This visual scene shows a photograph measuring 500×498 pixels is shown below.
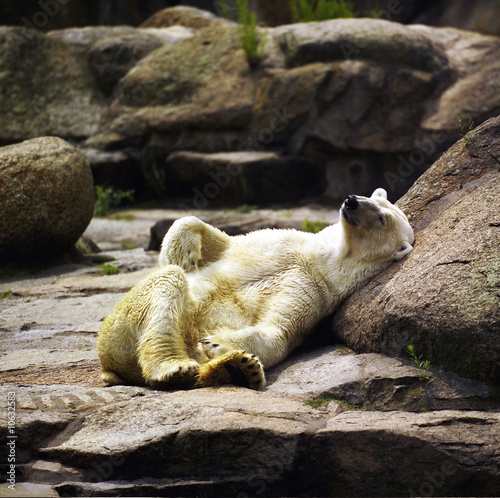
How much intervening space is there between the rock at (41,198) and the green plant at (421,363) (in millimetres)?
5068

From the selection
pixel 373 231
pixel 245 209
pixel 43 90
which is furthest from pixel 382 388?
pixel 43 90

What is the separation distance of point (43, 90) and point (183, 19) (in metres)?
4.01

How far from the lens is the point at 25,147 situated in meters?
7.76

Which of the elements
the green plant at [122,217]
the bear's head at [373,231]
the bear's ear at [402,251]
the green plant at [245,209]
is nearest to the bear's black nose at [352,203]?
the bear's head at [373,231]

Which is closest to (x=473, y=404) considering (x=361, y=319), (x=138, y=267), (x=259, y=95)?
(x=361, y=319)

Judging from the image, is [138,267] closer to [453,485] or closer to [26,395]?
[26,395]

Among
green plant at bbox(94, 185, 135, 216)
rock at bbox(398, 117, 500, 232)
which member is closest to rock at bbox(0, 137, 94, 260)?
green plant at bbox(94, 185, 135, 216)

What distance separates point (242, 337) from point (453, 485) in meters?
1.42

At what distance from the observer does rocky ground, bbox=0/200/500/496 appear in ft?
9.94

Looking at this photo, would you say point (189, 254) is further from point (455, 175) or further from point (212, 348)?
point (455, 175)

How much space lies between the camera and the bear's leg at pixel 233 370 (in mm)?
3639

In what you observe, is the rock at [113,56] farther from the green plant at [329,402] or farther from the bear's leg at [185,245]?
the green plant at [329,402]

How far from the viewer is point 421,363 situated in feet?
11.9

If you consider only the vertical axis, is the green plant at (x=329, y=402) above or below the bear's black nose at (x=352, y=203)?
below
